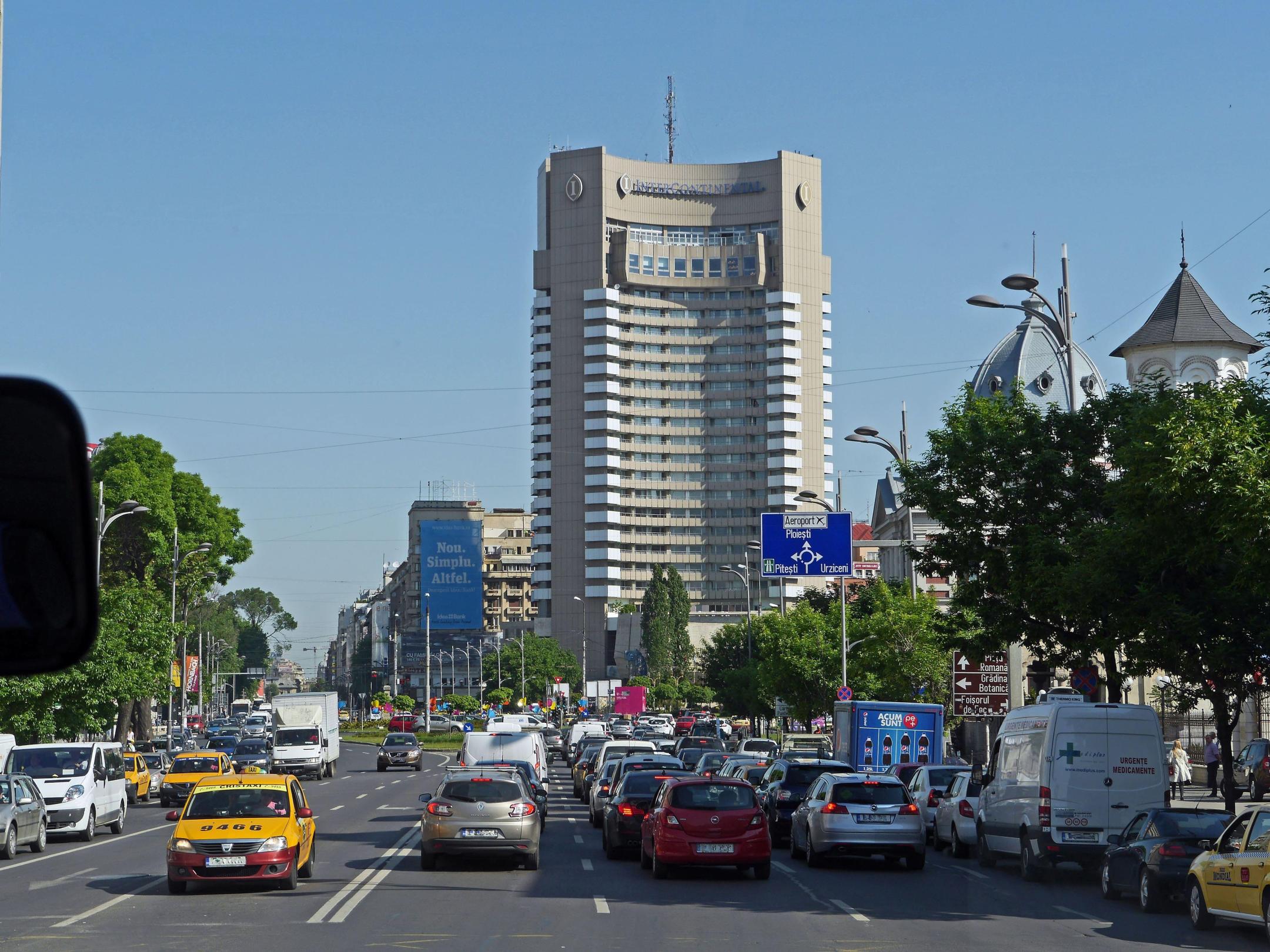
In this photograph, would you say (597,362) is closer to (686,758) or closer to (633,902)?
(686,758)

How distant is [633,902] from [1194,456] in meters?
9.60

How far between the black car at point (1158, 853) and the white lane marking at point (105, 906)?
1273 cm

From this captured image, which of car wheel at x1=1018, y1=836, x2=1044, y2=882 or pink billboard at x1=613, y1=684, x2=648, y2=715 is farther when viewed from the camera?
pink billboard at x1=613, y1=684, x2=648, y2=715

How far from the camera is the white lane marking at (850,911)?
18.3 m

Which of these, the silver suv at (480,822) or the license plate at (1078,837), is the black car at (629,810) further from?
the license plate at (1078,837)

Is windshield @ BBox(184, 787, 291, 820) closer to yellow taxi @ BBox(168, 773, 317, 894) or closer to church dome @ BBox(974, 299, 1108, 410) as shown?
yellow taxi @ BBox(168, 773, 317, 894)

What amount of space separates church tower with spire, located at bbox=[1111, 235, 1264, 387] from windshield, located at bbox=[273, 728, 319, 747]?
47007mm

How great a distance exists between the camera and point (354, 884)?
22.3 meters

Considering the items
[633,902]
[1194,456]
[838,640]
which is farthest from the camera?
[838,640]

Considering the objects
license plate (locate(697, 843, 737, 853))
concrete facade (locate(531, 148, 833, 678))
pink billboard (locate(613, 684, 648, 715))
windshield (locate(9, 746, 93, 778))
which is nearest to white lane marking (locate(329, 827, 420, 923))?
license plate (locate(697, 843, 737, 853))

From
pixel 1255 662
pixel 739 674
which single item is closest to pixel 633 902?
pixel 1255 662

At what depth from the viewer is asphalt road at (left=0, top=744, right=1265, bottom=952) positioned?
16281 mm

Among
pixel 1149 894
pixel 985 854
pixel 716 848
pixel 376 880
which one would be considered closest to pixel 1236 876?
pixel 1149 894

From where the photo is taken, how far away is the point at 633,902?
66.3 feet
